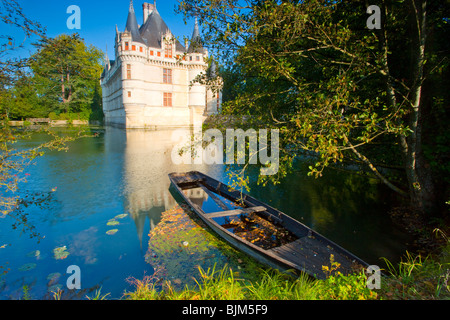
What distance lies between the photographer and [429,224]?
5875 millimetres

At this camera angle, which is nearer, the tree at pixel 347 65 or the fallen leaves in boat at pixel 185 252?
the tree at pixel 347 65

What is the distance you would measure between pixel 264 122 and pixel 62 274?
564 cm

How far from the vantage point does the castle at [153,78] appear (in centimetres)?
3347

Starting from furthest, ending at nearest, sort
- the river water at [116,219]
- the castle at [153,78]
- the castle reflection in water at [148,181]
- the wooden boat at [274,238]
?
the castle at [153,78]
the castle reflection in water at [148,181]
the river water at [116,219]
the wooden boat at [274,238]

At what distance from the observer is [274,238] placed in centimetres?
590

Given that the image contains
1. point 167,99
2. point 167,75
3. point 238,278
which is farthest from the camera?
point 167,99

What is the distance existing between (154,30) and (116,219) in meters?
37.7

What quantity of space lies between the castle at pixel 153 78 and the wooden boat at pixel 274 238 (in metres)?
29.5

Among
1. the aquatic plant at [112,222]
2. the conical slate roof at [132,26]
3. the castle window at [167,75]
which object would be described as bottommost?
the aquatic plant at [112,222]

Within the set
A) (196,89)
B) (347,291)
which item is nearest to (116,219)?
(347,291)

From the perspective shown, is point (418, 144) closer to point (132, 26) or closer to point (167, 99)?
point (167, 99)

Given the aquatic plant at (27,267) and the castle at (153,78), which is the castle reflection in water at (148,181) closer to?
the aquatic plant at (27,267)

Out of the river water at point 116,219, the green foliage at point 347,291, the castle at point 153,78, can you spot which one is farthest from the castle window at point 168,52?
the green foliage at point 347,291

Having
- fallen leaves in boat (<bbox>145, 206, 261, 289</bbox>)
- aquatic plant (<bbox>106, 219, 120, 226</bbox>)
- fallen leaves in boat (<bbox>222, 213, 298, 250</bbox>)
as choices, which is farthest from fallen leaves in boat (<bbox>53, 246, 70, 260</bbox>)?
fallen leaves in boat (<bbox>222, 213, 298, 250</bbox>)
